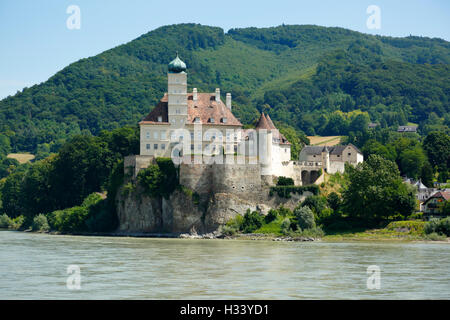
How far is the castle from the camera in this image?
72500 millimetres

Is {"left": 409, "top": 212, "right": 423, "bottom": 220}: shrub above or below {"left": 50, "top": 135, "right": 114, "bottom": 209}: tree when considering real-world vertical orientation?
below

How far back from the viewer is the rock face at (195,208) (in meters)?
71.3

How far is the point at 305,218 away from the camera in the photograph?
67625 mm

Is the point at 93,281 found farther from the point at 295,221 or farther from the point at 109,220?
the point at 109,220

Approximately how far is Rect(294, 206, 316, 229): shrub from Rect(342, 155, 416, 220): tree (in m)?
3.72

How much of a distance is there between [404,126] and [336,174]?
89770mm

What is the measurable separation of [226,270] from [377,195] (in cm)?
2894

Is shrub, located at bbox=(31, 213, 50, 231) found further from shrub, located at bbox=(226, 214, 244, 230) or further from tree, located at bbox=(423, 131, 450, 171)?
tree, located at bbox=(423, 131, 450, 171)

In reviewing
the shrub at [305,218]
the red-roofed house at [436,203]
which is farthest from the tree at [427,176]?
the shrub at [305,218]

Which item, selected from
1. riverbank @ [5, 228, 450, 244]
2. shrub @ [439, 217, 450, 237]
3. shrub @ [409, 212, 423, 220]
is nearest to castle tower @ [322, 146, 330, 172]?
riverbank @ [5, 228, 450, 244]

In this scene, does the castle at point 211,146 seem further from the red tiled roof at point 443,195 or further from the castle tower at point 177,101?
the red tiled roof at point 443,195

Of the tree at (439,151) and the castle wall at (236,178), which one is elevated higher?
the tree at (439,151)

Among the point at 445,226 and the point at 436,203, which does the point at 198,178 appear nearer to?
the point at 436,203

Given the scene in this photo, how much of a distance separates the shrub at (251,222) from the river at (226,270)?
31.4 ft
